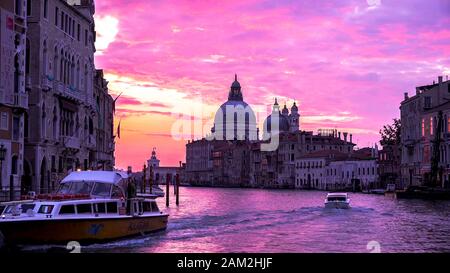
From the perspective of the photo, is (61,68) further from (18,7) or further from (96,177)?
(96,177)

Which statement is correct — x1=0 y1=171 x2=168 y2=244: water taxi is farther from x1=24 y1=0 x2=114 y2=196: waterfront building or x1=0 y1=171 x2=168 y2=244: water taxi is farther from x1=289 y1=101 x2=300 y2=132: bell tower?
x1=289 y1=101 x2=300 y2=132: bell tower

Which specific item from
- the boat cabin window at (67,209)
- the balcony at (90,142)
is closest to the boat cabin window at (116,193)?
the boat cabin window at (67,209)

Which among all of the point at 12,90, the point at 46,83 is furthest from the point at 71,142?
the point at 12,90

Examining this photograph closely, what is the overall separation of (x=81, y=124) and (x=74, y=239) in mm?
26152

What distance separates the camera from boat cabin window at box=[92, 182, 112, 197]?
23328mm

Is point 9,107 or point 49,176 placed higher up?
point 9,107

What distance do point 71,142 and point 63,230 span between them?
22949 mm

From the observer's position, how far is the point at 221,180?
199500 millimetres

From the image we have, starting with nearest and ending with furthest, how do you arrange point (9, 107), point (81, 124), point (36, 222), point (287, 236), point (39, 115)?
point (36, 222), point (287, 236), point (9, 107), point (39, 115), point (81, 124)

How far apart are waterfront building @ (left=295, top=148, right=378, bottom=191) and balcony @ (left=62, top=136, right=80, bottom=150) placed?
2707 inches

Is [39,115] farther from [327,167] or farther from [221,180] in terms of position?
[221,180]

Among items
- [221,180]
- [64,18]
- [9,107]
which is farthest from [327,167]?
[9,107]

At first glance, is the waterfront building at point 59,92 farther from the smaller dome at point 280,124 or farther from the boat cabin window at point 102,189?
the smaller dome at point 280,124

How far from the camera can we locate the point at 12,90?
108 feet
